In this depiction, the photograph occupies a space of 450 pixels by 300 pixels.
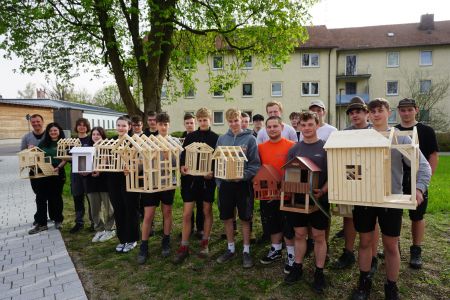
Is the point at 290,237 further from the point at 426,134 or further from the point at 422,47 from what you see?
the point at 422,47

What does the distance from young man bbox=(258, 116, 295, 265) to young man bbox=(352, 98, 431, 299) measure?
3.22ft

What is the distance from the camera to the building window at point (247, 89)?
34.0 metres

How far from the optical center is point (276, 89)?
34.0 m

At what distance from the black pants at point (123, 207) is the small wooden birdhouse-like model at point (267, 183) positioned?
2222 mm

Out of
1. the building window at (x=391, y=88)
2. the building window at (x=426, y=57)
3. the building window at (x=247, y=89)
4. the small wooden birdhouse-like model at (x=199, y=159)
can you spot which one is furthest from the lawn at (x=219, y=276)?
the building window at (x=426, y=57)

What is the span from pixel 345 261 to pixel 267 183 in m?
1.66

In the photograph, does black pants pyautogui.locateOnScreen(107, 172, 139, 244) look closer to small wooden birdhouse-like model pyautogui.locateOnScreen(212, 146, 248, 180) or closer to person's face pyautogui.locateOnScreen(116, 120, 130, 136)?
person's face pyautogui.locateOnScreen(116, 120, 130, 136)

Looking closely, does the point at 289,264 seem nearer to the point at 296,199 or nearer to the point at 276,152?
the point at 296,199

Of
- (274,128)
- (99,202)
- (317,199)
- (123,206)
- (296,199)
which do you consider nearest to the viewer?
(317,199)

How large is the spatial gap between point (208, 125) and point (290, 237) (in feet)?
6.64

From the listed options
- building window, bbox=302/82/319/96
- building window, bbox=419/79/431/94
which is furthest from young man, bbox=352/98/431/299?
building window, bbox=419/79/431/94

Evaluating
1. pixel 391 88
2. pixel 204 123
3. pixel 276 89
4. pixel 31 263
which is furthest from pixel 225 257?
pixel 391 88

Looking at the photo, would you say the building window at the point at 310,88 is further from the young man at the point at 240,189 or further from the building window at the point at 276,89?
the young man at the point at 240,189

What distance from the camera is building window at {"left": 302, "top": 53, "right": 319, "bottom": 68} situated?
1314 inches
